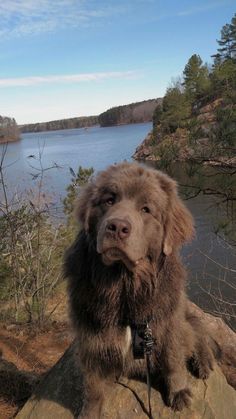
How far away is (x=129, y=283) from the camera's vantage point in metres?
3.40

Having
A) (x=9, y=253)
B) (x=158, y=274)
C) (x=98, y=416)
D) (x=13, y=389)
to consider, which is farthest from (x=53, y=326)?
(x=158, y=274)

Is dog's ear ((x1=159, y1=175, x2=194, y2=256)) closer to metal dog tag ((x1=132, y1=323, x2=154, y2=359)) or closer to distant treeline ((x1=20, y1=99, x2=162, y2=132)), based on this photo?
metal dog tag ((x1=132, y1=323, x2=154, y2=359))

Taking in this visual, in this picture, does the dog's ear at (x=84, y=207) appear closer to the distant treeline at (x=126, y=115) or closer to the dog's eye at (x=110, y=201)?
the dog's eye at (x=110, y=201)

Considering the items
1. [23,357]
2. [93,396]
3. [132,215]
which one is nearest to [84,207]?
[132,215]

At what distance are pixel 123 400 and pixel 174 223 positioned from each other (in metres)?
1.62

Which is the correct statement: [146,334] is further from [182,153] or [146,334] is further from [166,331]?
[182,153]

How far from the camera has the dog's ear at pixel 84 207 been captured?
3.44 m

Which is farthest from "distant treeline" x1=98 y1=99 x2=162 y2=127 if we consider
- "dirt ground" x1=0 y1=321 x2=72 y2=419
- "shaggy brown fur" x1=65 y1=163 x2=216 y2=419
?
"shaggy brown fur" x1=65 y1=163 x2=216 y2=419

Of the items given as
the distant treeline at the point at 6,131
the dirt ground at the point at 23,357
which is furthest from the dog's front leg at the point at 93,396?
the distant treeline at the point at 6,131

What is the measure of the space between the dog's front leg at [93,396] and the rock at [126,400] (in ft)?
0.37

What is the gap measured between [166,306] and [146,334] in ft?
0.91

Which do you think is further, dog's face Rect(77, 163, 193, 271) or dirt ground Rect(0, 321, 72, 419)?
dirt ground Rect(0, 321, 72, 419)

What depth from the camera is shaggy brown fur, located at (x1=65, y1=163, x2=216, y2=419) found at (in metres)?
3.36

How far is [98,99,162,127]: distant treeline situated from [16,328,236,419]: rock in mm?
166575
